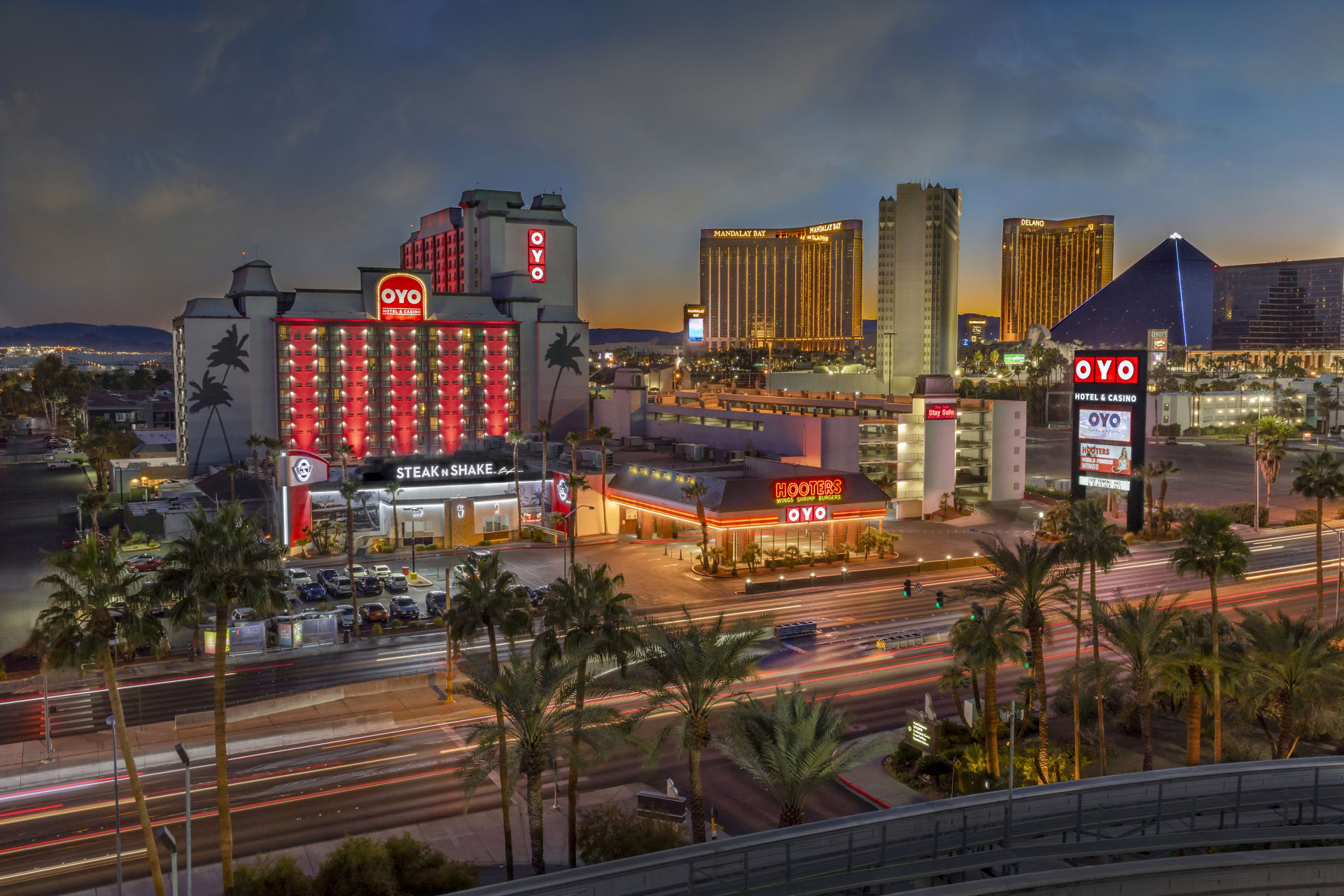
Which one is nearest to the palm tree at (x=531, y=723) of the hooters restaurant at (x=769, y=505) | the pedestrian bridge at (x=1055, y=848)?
the pedestrian bridge at (x=1055, y=848)

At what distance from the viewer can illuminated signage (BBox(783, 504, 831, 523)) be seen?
75.0 meters

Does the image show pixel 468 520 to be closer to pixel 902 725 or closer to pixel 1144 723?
pixel 902 725

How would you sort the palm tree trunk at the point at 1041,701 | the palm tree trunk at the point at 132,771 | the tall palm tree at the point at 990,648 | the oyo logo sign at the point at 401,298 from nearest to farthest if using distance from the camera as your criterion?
the palm tree trunk at the point at 132,771, the tall palm tree at the point at 990,648, the palm tree trunk at the point at 1041,701, the oyo logo sign at the point at 401,298

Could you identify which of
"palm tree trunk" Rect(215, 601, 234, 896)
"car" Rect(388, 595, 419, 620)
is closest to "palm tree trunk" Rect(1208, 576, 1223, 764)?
"palm tree trunk" Rect(215, 601, 234, 896)

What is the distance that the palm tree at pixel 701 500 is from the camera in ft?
240

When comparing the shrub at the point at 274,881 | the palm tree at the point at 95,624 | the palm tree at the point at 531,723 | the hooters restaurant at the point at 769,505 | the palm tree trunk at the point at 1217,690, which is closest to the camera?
the palm tree at the point at 95,624

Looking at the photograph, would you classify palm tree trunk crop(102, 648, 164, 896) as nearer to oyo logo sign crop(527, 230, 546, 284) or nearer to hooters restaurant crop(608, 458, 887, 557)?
hooters restaurant crop(608, 458, 887, 557)

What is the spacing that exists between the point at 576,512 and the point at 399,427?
51777 mm

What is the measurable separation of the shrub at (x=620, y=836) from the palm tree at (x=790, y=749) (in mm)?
3762

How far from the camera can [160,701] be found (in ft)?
149

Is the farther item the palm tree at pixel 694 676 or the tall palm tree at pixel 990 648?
the tall palm tree at pixel 990 648

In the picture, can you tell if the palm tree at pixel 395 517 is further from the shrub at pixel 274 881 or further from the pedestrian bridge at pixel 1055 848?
the pedestrian bridge at pixel 1055 848

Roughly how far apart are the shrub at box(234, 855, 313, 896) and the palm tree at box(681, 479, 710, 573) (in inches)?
1856

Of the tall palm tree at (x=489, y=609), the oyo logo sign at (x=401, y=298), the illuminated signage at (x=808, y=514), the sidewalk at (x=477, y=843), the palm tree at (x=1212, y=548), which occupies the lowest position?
the sidewalk at (x=477, y=843)
